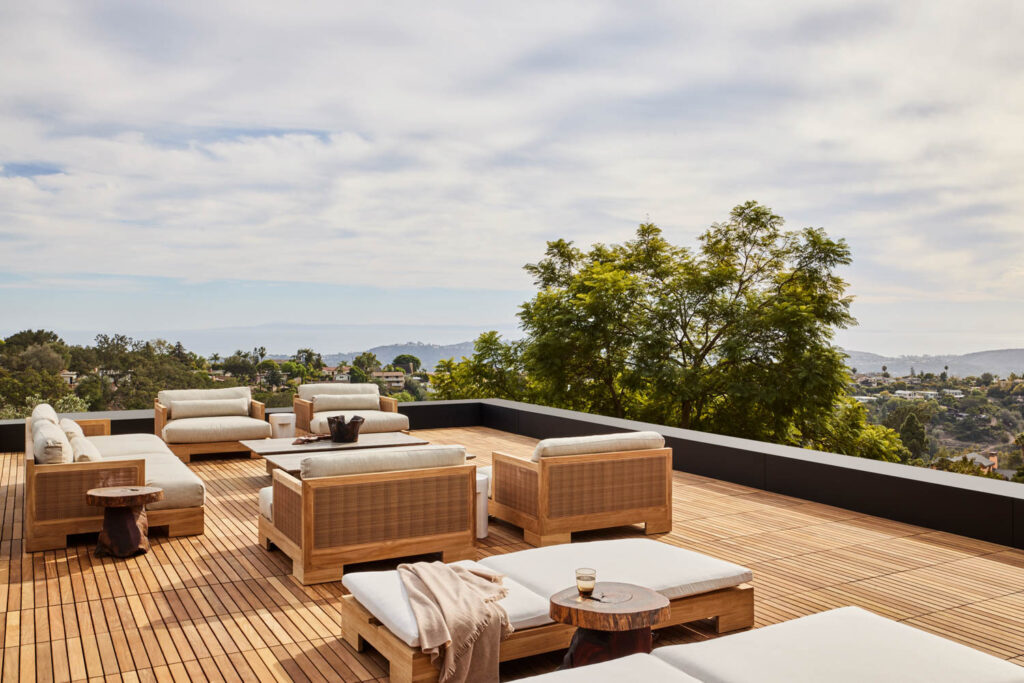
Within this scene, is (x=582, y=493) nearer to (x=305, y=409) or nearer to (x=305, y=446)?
(x=305, y=446)

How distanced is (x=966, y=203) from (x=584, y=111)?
20335 mm

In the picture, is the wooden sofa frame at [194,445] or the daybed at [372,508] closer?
the daybed at [372,508]

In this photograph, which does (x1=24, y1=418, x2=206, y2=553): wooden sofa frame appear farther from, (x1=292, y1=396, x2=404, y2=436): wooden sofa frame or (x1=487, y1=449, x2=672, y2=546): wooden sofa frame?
(x1=292, y1=396, x2=404, y2=436): wooden sofa frame

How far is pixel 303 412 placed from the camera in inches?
357

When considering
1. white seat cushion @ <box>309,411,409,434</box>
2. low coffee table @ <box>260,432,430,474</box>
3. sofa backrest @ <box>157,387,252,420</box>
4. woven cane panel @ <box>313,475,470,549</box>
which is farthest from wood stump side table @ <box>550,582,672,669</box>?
sofa backrest @ <box>157,387,252,420</box>

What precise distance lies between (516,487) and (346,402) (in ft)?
14.8

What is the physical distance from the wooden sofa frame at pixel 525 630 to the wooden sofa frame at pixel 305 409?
588 cm

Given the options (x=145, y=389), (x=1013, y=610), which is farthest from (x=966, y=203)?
(x=1013, y=610)

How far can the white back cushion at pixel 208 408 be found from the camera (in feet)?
27.5

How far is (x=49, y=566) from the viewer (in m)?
4.30

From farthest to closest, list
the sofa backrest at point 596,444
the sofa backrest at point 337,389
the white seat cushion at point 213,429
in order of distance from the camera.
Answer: the sofa backrest at point 337,389, the white seat cushion at point 213,429, the sofa backrest at point 596,444

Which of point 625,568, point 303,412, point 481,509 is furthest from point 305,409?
point 625,568

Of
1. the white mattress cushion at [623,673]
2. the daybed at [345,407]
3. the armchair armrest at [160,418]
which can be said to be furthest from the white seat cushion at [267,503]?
the armchair armrest at [160,418]

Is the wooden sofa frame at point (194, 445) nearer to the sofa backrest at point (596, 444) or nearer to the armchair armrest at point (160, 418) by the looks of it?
the armchair armrest at point (160, 418)
